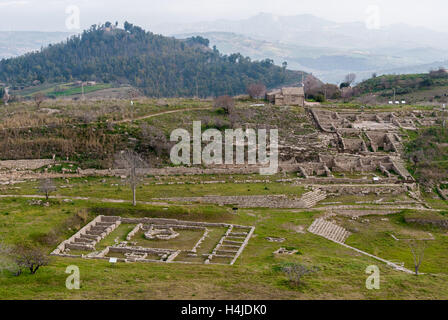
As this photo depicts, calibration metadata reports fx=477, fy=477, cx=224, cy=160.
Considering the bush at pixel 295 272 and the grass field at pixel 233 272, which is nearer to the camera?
the grass field at pixel 233 272

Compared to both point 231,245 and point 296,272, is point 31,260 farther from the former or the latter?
point 296,272

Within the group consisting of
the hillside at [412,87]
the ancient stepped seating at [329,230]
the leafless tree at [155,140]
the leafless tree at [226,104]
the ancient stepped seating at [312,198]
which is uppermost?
the hillside at [412,87]

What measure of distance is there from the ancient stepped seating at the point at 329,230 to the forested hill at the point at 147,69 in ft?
347

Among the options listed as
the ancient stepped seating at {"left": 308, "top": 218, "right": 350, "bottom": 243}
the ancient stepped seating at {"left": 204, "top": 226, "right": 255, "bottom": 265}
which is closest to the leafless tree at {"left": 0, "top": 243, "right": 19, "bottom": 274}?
the ancient stepped seating at {"left": 204, "top": 226, "right": 255, "bottom": 265}

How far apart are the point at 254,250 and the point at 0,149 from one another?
30362 mm

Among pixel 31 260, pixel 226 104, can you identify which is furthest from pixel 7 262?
pixel 226 104

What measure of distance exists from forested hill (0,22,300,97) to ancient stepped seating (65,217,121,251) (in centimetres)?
10506

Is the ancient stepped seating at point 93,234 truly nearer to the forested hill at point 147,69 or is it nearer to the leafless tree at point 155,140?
the leafless tree at point 155,140

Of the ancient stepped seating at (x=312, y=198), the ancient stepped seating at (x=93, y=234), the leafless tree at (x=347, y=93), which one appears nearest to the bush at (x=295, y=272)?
the ancient stepped seating at (x=93, y=234)

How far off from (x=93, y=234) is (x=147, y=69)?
130 m

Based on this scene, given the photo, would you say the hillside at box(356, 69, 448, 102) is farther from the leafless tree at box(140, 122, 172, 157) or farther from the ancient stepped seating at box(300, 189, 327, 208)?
the leafless tree at box(140, 122, 172, 157)

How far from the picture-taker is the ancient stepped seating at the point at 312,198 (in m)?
39.5

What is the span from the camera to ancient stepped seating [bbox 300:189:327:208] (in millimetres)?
39509

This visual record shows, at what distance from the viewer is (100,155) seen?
1895 inches
